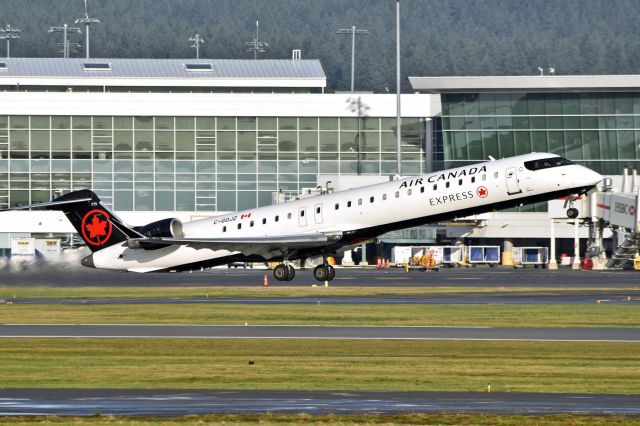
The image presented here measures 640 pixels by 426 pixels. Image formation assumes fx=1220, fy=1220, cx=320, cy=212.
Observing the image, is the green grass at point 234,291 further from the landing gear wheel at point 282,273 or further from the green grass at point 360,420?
the green grass at point 360,420

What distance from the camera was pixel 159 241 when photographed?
191 feet

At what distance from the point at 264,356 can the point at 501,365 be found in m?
7.42

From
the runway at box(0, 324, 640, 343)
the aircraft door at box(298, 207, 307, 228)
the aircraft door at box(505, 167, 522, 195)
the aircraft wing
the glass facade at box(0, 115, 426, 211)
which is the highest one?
the glass facade at box(0, 115, 426, 211)

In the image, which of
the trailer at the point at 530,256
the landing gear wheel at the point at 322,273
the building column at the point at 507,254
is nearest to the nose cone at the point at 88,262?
the landing gear wheel at the point at 322,273

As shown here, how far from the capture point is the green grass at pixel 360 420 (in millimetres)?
25109

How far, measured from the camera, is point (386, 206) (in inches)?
2186

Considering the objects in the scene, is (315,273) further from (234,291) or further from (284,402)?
(284,402)

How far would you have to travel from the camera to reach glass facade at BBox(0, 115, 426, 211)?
388 feet

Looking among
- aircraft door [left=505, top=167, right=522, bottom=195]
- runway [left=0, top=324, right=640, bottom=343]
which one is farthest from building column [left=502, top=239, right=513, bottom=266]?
runway [left=0, top=324, right=640, bottom=343]

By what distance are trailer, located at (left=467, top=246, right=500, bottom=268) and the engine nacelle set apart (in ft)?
167

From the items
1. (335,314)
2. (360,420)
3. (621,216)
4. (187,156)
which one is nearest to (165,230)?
(335,314)

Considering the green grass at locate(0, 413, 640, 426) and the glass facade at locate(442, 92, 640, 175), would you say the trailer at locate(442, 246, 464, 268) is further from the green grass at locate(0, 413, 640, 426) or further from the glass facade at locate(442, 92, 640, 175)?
the green grass at locate(0, 413, 640, 426)

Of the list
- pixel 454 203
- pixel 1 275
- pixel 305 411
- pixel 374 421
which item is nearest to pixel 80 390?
pixel 305 411

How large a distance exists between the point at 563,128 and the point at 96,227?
65361 mm
